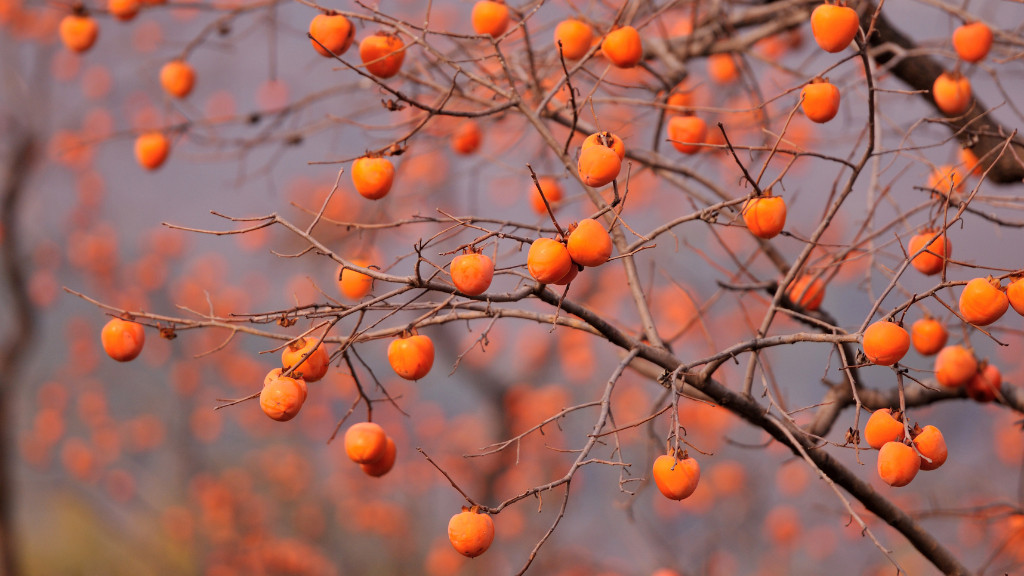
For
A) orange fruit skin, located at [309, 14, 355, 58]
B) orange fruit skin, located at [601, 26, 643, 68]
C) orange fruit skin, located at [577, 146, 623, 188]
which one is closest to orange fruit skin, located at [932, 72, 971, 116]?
orange fruit skin, located at [601, 26, 643, 68]

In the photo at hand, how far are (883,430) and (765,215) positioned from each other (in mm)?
457

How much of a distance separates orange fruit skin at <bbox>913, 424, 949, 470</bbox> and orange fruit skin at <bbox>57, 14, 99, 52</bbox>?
2937 mm

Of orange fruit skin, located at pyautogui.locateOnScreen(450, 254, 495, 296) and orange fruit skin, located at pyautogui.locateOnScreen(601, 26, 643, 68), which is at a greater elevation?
orange fruit skin, located at pyautogui.locateOnScreen(601, 26, 643, 68)

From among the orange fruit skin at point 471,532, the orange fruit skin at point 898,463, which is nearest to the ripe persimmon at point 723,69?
the orange fruit skin at point 898,463

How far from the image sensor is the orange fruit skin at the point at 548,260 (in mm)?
1262

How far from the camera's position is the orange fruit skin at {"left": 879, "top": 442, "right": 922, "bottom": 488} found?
4.27 ft

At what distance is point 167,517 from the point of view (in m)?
7.52

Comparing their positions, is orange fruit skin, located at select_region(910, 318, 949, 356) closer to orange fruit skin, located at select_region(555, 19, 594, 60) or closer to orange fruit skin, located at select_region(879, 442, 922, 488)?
orange fruit skin, located at select_region(879, 442, 922, 488)

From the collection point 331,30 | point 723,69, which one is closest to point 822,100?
point 331,30

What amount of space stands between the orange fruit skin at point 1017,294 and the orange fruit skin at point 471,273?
3.02 ft

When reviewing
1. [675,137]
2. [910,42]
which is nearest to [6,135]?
[675,137]

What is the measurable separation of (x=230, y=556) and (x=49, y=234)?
366 centimetres

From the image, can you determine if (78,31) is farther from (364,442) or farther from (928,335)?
(928,335)

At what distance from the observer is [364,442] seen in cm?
154
